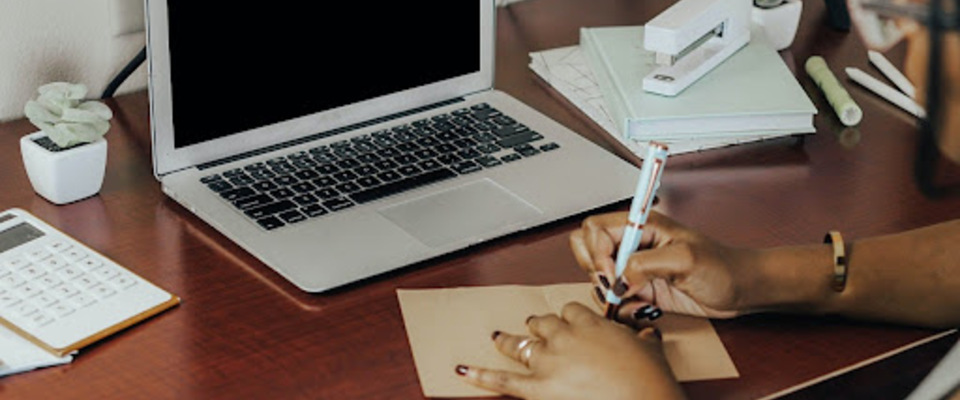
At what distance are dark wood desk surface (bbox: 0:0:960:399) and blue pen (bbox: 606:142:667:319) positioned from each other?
9 cm

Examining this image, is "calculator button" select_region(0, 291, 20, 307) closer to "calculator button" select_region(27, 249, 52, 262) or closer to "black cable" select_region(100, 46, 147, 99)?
"calculator button" select_region(27, 249, 52, 262)

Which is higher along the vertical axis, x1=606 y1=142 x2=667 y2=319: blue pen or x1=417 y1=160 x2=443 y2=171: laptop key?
x1=606 y1=142 x2=667 y2=319: blue pen

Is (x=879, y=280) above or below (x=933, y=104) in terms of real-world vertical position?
below

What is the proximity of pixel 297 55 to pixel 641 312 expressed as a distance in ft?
1.50

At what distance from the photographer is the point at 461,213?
1351 mm

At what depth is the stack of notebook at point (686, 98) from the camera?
4.99 feet

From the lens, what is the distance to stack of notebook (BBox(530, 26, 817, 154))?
152 centimetres

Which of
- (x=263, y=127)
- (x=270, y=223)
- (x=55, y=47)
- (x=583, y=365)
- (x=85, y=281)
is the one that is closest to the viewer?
(x=583, y=365)

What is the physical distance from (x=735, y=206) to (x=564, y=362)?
0.38m

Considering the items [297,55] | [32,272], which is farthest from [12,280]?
[297,55]

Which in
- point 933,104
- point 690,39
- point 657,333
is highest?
point 933,104

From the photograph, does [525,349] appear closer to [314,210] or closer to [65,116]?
[314,210]

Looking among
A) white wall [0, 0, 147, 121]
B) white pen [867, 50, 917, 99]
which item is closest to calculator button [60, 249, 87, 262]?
white wall [0, 0, 147, 121]

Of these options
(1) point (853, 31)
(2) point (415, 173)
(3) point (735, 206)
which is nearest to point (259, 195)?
(2) point (415, 173)
